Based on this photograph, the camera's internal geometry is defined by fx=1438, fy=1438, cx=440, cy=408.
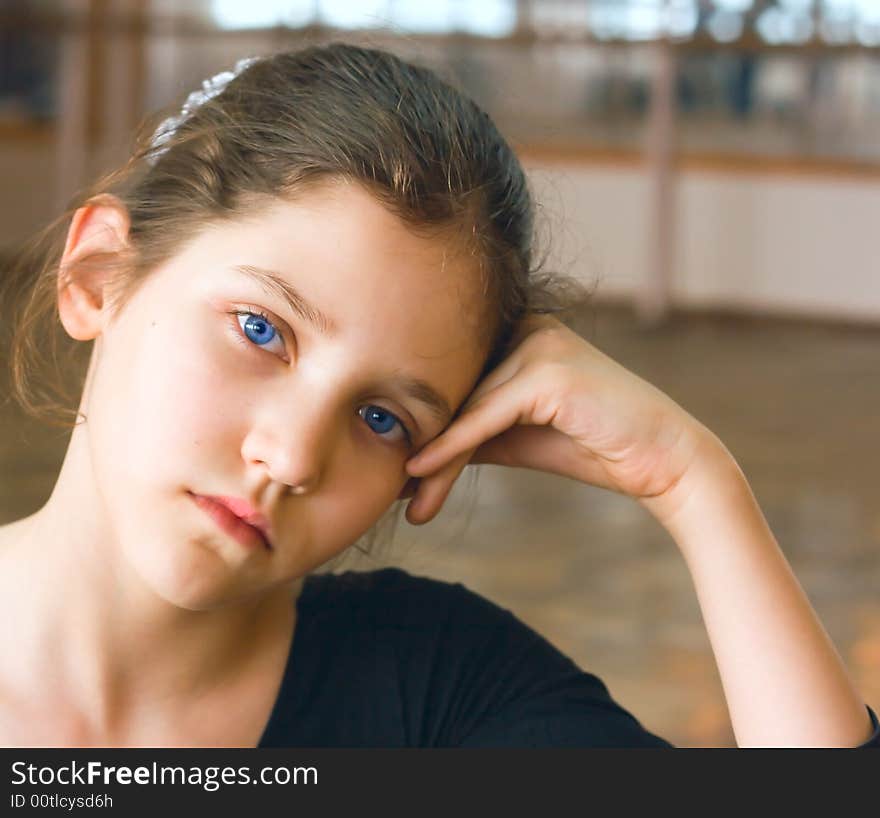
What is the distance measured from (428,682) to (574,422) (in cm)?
23

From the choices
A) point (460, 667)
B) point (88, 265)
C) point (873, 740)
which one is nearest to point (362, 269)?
point (88, 265)

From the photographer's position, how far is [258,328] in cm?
92

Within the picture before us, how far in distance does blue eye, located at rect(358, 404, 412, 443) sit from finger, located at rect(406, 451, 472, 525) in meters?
0.08

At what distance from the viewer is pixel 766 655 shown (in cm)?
101

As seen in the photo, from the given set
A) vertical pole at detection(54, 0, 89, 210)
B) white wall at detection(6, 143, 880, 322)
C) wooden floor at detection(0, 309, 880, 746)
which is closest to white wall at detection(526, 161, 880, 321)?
white wall at detection(6, 143, 880, 322)

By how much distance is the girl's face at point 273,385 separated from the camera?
0.90 metres

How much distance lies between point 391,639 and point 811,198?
21.6 feet

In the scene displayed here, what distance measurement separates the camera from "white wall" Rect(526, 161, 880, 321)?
7.17m

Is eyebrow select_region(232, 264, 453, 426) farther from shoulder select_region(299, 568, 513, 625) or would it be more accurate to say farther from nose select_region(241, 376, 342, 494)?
shoulder select_region(299, 568, 513, 625)

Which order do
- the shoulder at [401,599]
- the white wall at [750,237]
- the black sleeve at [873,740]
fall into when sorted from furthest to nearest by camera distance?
the white wall at [750,237] → the shoulder at [401,599] → the black sleeve at [873,740]

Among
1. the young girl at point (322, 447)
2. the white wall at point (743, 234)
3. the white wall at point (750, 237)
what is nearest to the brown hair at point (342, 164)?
the young girl at point (322, 447)

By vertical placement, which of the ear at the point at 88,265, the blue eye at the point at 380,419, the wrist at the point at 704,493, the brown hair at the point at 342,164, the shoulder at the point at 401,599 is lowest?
the shoulder at the point at 401,599

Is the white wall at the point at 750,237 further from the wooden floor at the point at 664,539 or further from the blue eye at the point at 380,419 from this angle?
the blue eye at the point at 380,419

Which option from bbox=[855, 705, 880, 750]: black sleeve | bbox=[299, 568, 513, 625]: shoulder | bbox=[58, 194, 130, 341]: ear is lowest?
bbox=[855, 705, 880, 750]: black sleeve
